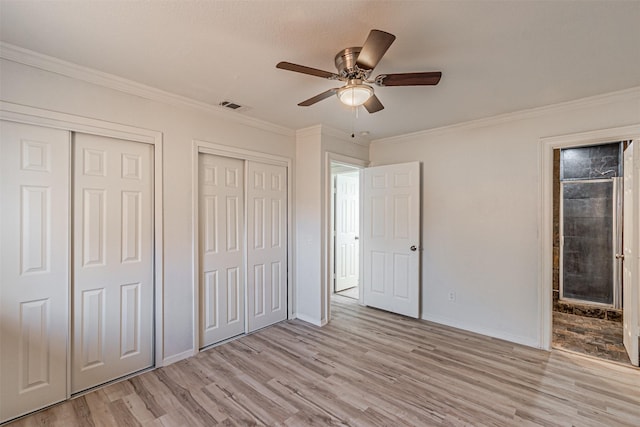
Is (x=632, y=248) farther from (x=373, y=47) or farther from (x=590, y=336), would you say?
(x=373, y=47)

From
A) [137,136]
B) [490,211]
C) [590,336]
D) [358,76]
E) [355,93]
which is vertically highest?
[358,76]

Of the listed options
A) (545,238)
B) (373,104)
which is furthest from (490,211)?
(373,104)

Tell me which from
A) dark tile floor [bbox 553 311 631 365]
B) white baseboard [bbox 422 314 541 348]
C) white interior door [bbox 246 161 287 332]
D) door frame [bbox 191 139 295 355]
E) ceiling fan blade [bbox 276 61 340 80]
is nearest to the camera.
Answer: ceiling fan blade [bbox 276 61 340 80]

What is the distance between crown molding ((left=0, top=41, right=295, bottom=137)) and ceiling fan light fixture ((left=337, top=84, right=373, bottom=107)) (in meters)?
1.64

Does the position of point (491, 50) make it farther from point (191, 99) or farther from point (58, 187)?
point (58, 187)

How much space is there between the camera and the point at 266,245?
11.8 ft

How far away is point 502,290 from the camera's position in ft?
10.7

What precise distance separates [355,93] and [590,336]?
3.90 meters

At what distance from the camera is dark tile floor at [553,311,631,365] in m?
2.95

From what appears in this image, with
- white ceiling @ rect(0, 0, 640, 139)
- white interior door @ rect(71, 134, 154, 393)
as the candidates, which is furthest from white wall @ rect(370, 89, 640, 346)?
white interior door @ rect(71, 134, 154, 393)

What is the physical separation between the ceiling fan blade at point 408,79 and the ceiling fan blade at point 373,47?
0.41ft

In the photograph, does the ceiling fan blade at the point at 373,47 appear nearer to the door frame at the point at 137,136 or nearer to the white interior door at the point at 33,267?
the door frame at the point at 137,136

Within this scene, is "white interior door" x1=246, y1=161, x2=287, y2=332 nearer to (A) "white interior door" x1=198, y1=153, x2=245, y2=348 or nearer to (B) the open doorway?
(A) "white interior door" x1=198, y1=153, x2=245, y2=348

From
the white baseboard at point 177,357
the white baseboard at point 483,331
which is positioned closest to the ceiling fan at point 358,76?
the white baseboard at point 177,357
